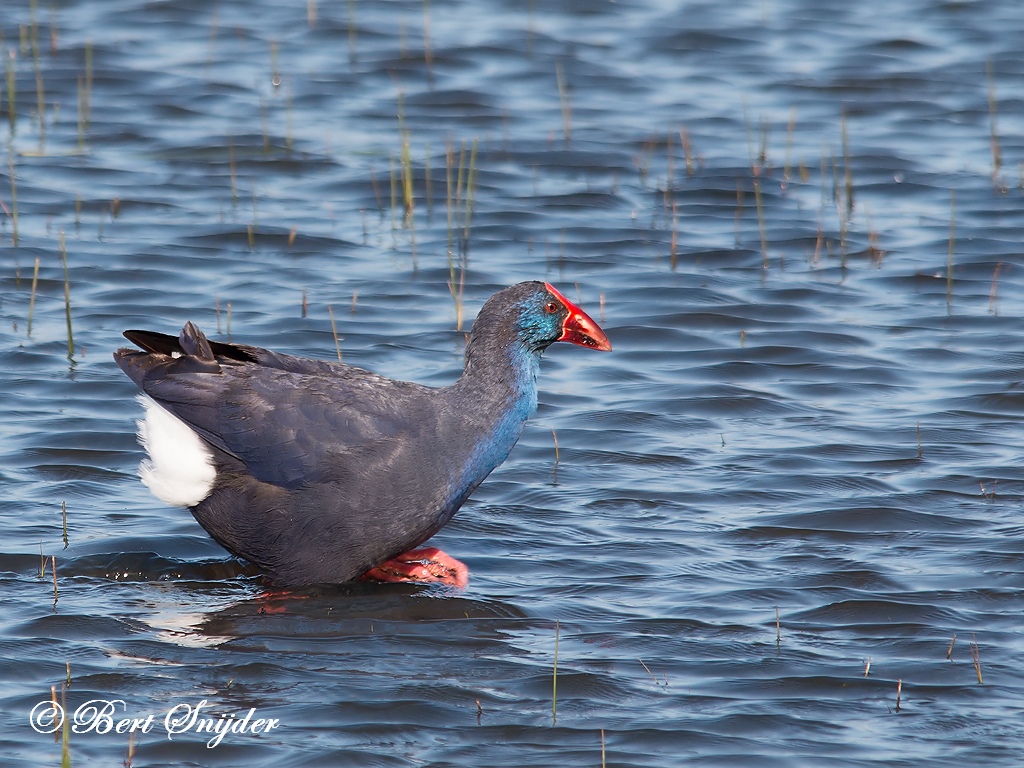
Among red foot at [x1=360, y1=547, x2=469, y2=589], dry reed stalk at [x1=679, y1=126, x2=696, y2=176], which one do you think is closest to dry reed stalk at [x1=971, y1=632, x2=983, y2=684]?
red foot at [x1=360, y1=547, x2=469, y2=589]

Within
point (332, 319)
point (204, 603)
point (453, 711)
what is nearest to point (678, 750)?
point (453, 711)

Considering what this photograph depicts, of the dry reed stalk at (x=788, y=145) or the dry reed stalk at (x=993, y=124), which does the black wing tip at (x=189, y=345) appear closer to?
the dry reed stalk at (x=788, y=145)

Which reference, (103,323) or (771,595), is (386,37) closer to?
(103,323)

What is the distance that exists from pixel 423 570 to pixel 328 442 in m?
0.77

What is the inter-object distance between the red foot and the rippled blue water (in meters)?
0.09

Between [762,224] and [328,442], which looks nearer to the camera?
[328,442]

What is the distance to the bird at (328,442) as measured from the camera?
5.52m

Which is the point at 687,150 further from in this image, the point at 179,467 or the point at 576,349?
the point at 179,467

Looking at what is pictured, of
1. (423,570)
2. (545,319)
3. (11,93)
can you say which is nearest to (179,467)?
(423,570)

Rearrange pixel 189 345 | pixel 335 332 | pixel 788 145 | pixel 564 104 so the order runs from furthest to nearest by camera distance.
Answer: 1. pixel 564 104
2. pixel 788 145
3. pixel 335 332
4. pixel 189 345

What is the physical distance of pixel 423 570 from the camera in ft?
19.7

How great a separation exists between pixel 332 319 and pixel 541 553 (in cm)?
254

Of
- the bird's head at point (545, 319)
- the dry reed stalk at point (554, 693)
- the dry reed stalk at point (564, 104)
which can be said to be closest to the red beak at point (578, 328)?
the bird's head at point (545, 319)
